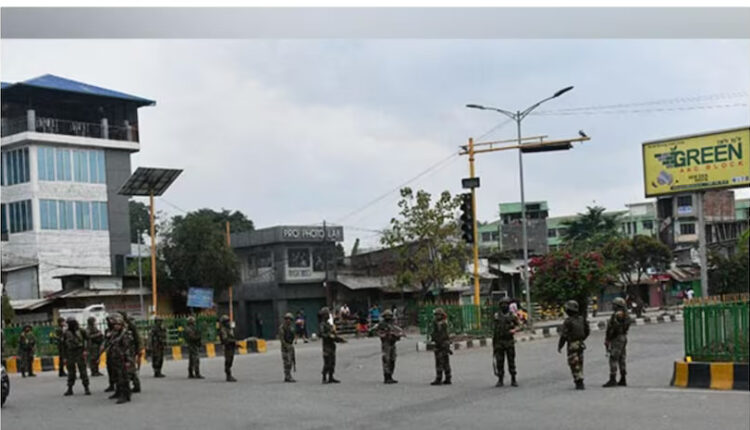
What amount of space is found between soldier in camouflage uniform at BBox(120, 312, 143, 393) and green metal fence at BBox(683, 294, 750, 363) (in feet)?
8.63

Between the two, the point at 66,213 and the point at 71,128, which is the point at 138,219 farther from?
the point at 71,128

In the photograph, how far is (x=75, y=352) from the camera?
524 cm

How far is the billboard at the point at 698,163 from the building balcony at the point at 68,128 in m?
2.33

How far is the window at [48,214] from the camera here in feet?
13.0

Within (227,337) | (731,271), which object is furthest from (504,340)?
(227,337)

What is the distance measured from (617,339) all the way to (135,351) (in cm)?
A: 243

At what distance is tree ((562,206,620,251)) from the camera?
412 centimetres

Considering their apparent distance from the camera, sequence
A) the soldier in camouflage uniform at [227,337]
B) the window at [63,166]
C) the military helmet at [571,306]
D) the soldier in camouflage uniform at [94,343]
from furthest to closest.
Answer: the soldier in camouflage uniform at [94,343], the military helmet at [571,306], the soldier in camouflage uniform at [227,337], the window at [63,166]

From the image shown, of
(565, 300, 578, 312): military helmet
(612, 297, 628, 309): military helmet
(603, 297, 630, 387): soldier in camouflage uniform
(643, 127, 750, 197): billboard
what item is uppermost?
(643, 127, 750, 197): billboard

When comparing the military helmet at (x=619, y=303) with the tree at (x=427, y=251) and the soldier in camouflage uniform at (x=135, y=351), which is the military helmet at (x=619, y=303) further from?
the soldier in camouflage uniform at (x=135, y=351)

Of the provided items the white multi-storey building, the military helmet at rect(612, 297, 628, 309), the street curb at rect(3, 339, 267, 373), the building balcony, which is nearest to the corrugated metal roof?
the white multi-storey building

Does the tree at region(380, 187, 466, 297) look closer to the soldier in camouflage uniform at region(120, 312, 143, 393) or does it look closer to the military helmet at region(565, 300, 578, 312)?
the military helmet at region(565, 300, 578, 312)

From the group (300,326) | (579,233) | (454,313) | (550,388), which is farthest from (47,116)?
(550,388)

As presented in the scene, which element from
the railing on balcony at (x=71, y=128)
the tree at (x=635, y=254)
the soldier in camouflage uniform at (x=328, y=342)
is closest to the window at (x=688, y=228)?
the tree at (x=635, y=254)
